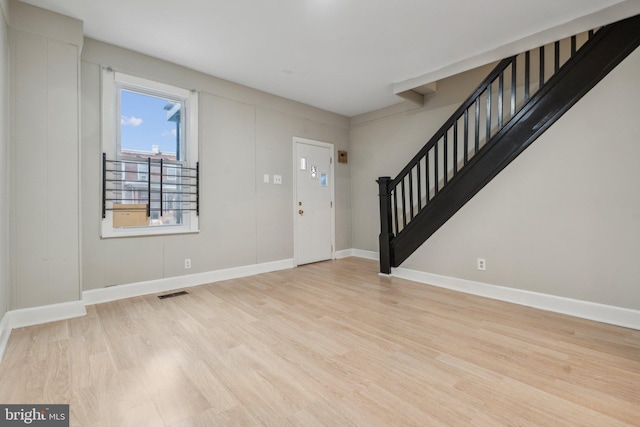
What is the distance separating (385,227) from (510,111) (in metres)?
1.97

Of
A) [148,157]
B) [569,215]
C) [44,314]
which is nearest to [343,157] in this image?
[148,157]

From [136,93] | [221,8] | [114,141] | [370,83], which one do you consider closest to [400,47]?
[370,83]

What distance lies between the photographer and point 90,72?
2.90m

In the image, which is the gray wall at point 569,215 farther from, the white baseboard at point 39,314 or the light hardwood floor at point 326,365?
the white baseboard at point 39,314

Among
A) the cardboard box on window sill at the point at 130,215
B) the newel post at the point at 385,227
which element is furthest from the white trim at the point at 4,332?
the newel post at the point at 385,227

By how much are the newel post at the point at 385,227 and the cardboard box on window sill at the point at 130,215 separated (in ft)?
9.69

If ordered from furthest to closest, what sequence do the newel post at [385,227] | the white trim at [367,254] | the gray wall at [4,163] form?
the white trim at [367,254], the newel post at [385,227], the gray wall at [4,163]

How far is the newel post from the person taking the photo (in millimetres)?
4055

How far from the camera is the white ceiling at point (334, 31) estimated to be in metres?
2.42

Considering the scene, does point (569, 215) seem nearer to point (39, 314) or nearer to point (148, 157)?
point (148, 157)

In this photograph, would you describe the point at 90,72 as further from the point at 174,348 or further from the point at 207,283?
the point at 174,348

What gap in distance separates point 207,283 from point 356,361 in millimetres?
2479

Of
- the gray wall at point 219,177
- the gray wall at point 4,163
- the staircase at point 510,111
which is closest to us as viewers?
the gray wall at point 4,163

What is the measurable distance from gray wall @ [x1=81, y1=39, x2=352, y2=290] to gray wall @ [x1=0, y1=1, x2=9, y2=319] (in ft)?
1.85
